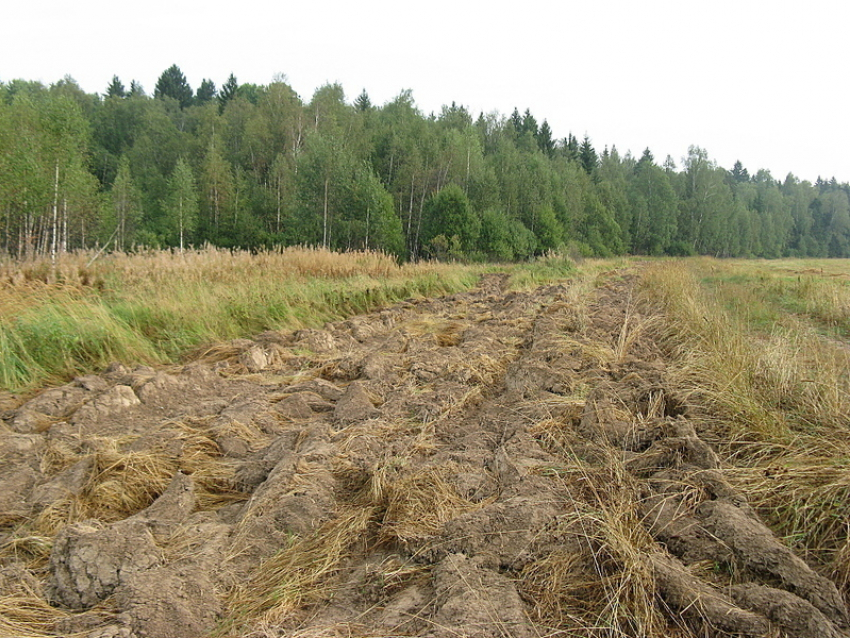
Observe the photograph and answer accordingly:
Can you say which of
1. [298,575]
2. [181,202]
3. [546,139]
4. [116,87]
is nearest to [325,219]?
[181,202]

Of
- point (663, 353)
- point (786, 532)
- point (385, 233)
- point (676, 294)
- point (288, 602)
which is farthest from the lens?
point (385, 233)

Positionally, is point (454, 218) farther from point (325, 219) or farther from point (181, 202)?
point (181, 202)

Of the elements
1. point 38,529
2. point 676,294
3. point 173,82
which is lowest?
point 38,529

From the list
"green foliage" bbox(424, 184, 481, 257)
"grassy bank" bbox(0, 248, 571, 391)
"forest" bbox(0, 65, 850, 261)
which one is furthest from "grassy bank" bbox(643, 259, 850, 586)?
"green foliage" bbox(424, 184, 481, 257)

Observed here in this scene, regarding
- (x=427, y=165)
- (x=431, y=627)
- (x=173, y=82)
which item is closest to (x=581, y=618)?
(x=431, y=627)

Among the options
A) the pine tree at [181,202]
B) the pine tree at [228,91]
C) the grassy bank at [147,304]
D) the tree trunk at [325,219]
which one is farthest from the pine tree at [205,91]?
the grassy bank at [147,304]

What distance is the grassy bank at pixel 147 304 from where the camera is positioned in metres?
4.55

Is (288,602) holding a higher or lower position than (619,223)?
lower

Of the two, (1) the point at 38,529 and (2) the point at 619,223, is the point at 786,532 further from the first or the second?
(2) the point at 619,223

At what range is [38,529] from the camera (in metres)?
2.24

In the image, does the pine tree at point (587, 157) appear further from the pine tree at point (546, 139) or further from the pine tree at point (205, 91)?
the pine tree at point (205, 91)

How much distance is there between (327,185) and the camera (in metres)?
31.6

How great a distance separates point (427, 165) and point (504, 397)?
37.3 m

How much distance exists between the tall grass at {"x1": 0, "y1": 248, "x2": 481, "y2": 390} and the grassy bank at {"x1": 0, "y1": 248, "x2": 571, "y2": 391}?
1 centimetres
